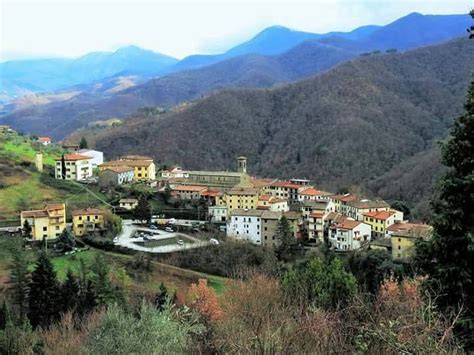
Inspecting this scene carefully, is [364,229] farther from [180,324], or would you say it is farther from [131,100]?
[131,100]

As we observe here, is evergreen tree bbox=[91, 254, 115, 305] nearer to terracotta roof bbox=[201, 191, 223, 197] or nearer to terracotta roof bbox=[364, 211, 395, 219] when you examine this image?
terracotta roof bbox=[201, 191, 223, 197]

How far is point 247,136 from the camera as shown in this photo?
3223 inches

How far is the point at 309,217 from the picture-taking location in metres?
34.6

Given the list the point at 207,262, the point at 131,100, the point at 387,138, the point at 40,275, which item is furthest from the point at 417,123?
the point at 131,100

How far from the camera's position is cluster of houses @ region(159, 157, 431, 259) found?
31984 mm

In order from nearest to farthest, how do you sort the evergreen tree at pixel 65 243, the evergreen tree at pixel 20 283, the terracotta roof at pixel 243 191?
the evergreen tree at pixel 20 283
the evergreen tree at pixel 65 243
the terracotta roof at pixel 243 191

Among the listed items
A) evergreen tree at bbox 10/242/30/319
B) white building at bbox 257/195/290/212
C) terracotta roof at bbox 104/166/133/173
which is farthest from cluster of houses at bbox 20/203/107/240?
white building at bbox 257/195/290/212

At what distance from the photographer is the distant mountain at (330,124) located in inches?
2657

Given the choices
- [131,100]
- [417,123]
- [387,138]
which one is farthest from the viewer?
[131,100]

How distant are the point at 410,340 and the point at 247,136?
7773 cm

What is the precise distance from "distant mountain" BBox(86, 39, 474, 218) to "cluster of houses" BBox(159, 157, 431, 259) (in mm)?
19653

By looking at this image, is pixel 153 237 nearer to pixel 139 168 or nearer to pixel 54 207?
pixel 54 207

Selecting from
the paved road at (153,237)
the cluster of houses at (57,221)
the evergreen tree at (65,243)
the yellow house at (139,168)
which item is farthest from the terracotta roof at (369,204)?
the evergreen tree at (65,243)

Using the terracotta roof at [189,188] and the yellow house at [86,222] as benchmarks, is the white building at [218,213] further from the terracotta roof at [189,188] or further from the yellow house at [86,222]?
the yellow house at [86,222]
